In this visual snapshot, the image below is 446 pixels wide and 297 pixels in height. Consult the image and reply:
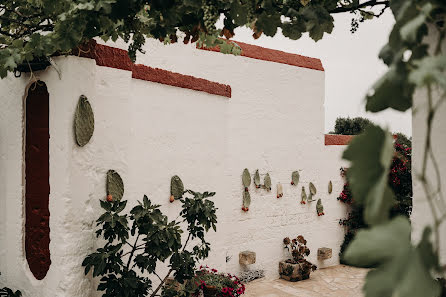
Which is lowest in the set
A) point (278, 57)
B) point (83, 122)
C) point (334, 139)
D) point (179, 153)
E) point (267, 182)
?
point (267, 182)

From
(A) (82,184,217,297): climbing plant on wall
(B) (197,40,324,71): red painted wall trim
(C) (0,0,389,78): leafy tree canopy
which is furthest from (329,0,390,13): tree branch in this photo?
(B) (197,40,324,71): red painted wall trim

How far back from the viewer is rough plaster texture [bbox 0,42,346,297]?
323cm

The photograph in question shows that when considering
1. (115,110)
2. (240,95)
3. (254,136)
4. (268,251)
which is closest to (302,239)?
(268,251)

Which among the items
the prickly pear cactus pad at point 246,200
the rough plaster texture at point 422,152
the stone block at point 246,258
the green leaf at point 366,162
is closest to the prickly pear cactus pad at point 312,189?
the prickly pear cactus pad at point 246,200

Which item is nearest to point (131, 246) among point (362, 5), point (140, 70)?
point (140, 70)

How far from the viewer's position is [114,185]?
138 inches

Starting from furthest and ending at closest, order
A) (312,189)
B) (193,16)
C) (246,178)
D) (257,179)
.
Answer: (312,189) → (257,179) → (246,178) → (193,16)

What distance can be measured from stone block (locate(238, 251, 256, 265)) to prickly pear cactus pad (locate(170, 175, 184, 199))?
75.5 inches

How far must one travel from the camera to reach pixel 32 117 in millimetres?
3438

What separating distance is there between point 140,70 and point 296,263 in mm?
3817

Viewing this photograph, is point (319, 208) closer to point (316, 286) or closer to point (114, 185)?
point (316, 286)

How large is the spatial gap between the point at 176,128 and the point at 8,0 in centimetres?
199

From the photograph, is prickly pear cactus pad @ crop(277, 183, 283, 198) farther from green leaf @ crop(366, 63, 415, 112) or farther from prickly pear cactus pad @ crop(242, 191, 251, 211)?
green leaf @ crop(366, 63, 415, 112)

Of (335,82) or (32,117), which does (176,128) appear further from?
(335,82)
